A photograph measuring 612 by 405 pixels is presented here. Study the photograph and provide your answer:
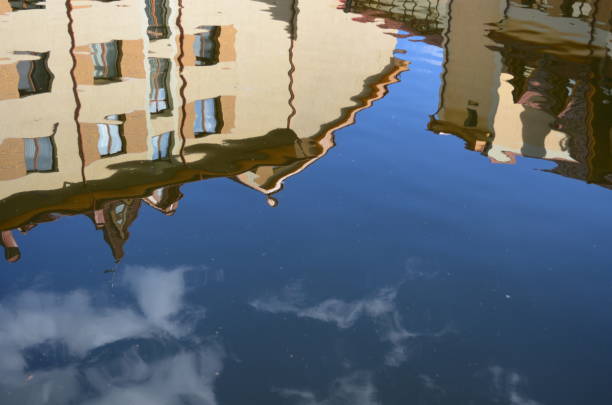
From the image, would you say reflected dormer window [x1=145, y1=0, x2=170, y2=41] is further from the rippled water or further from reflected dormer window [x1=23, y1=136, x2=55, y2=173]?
reflected dormer window [x1=23, y1=136, x2=55, y2=173]

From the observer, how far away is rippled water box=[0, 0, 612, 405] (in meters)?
4.75

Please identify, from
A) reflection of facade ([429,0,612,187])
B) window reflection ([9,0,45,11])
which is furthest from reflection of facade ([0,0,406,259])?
reflection of facade ([429,0,612,187])

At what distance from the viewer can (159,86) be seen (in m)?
12.0

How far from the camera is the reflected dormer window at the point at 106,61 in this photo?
12.3m

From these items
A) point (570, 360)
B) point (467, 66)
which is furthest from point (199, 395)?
point (467, 66)

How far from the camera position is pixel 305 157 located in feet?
28.8

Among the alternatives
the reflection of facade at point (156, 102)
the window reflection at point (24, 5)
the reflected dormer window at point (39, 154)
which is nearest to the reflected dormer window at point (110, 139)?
the reflection of facade at point (156, 102)

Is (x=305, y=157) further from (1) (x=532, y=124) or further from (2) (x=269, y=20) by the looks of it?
(2) (x=269, y=20)

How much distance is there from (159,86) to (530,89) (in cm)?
673

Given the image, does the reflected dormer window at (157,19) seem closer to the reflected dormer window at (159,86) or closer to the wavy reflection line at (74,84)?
the wavy reflection line at (74,84)

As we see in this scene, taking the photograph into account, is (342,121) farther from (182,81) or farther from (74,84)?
(74,84)

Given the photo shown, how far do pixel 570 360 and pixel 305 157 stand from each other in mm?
4533

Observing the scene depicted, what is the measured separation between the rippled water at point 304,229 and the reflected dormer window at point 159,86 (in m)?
0.07

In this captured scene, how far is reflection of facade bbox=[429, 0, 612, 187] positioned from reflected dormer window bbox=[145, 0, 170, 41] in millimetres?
7058
